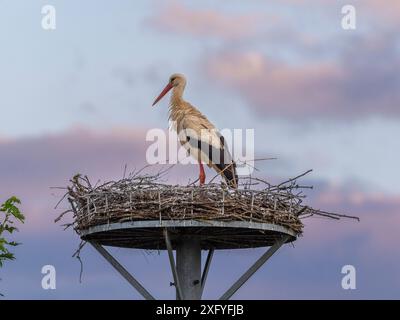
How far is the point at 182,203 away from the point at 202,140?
319 cm

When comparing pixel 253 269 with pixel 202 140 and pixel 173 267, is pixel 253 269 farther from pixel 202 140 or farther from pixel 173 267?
pixel 202 140

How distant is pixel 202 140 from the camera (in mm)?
14656

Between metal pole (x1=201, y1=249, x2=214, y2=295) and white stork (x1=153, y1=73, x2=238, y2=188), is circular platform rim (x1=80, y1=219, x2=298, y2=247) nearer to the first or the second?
white stork (x1=153, y1=73, x2=238, y2=188)

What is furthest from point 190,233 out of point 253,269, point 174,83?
point 174,83

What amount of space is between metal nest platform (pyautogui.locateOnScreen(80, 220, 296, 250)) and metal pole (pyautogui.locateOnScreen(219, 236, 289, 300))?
0.46ft

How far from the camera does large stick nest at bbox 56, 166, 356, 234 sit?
1168 cm

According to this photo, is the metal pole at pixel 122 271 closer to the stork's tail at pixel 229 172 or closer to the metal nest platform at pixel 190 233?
the metal nest platform at pixel 190 233

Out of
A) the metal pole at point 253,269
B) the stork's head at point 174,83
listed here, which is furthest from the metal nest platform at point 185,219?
the stork's head at point 174,83

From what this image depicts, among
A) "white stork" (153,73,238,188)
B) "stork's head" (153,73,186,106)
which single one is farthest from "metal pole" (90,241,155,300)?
"stork's head" (153,73,186,106)

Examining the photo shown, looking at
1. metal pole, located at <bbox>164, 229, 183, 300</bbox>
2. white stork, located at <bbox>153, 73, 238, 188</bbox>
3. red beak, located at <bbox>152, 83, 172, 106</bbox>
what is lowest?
metal pole, located at <bbox>164, 229, 183, 300</bbox>

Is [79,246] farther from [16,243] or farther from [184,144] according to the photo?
[184,144]

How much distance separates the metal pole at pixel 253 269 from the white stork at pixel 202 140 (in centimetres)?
131

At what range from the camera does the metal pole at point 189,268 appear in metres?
13.1

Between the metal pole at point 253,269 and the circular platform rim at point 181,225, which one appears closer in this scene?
the circular platform rim at point 181,225
